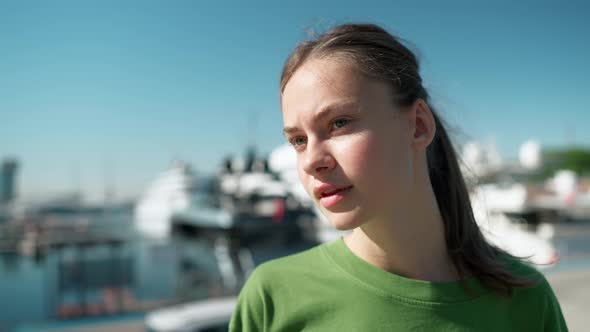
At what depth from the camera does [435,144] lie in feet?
4.32

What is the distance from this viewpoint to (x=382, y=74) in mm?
1044

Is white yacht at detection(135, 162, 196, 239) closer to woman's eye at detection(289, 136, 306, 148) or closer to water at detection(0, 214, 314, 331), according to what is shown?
water at detection(0, 214, 314, 331)

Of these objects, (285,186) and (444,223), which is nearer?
(444,223)

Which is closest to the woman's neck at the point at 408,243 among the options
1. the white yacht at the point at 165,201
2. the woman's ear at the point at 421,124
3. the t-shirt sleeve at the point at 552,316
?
the woman's ear at the point at 421,124

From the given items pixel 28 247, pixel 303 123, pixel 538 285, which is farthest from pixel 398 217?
pixel 28 247

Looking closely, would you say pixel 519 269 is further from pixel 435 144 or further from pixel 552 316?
pixel 435 144

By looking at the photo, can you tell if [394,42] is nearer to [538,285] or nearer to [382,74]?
[382,74]

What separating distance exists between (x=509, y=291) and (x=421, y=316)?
0.86ft

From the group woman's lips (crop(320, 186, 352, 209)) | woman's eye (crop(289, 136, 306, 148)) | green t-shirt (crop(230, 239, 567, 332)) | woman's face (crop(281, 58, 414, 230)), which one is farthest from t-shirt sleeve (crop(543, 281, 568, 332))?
woman's eye (crop(289, 136, 306, 148))

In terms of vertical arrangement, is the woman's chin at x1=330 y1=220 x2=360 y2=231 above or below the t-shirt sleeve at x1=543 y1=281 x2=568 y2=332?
above

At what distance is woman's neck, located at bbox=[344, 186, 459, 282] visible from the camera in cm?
112

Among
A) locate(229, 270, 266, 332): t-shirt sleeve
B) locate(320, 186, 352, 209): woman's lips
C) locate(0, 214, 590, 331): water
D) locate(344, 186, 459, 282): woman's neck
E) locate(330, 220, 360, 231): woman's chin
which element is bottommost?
locate(0, 214, 590, 331): water

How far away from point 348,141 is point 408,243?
13.0 inches

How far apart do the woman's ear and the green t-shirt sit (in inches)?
12.7
